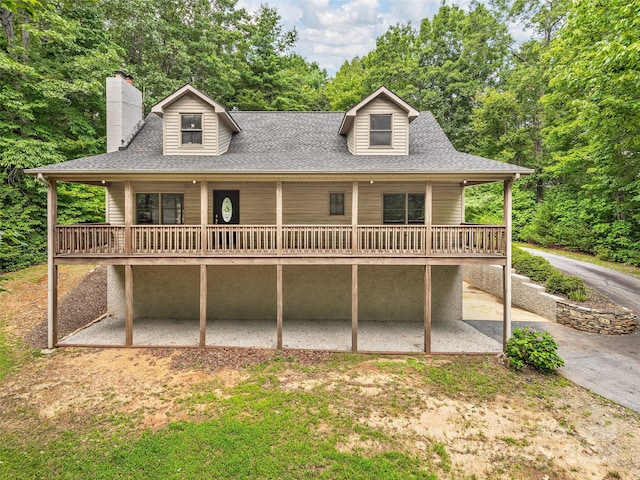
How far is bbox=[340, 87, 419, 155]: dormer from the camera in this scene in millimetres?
10719

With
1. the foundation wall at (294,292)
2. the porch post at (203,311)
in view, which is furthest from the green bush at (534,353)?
the porch post at (203,311)

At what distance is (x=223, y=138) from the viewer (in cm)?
1142

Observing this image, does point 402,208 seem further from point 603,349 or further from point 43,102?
point 43,102

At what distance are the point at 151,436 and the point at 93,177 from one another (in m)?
7.56

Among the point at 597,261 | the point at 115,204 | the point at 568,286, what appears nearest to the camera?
the point at 115,204

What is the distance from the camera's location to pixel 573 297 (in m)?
11.4

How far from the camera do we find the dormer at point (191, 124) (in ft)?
35.3

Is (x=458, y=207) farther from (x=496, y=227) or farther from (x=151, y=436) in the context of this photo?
(x=151, y=436)

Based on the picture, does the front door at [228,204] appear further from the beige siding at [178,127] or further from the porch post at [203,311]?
the porch post at [203,311]

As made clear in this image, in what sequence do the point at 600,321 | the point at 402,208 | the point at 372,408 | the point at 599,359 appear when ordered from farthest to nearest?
the point at 402,208, the point at 600,321, the point at 599,359, the point at 372,408

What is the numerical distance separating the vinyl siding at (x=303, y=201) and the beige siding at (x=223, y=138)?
4.19 feet

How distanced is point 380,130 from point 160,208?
8782 mm

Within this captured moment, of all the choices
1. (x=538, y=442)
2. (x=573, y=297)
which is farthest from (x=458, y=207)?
(x=538, y=442)

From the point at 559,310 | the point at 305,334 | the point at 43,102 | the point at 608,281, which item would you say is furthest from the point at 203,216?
the point at 608,281
